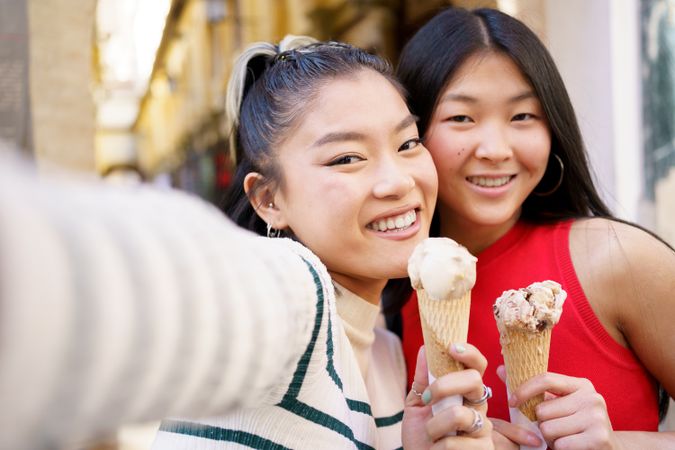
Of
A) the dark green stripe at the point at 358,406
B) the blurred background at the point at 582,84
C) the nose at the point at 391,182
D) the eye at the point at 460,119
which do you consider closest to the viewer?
the dark green stripe at the point at 358,406

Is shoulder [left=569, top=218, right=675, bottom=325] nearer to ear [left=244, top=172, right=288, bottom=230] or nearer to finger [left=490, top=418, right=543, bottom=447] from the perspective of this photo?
finger [left=490, top=418, right=543, bottom=447]

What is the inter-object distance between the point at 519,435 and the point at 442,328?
39cm

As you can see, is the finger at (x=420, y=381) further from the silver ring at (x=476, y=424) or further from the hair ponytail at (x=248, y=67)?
the hair ponytail at (x=248, y=67)

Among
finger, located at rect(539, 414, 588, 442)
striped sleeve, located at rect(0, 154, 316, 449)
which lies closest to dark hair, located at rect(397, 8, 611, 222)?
finger, located at rect(539, 414, 588, 442)

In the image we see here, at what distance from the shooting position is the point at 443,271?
58.5 inches

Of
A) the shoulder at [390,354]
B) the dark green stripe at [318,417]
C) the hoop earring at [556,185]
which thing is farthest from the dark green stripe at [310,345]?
the hoop earring at [556,185]

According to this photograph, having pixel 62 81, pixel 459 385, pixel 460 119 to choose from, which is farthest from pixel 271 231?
pixel 62 81

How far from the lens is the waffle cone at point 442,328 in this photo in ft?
5.06

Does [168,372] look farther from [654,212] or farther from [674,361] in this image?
[654,212]

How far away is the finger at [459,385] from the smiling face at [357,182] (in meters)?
0.53

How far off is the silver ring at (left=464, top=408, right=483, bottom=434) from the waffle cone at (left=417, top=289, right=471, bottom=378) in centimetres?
11

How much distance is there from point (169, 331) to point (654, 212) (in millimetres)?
3893

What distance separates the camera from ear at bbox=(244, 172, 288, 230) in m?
2.21

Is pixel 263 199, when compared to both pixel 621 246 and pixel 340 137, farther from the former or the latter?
pixel 621 246
